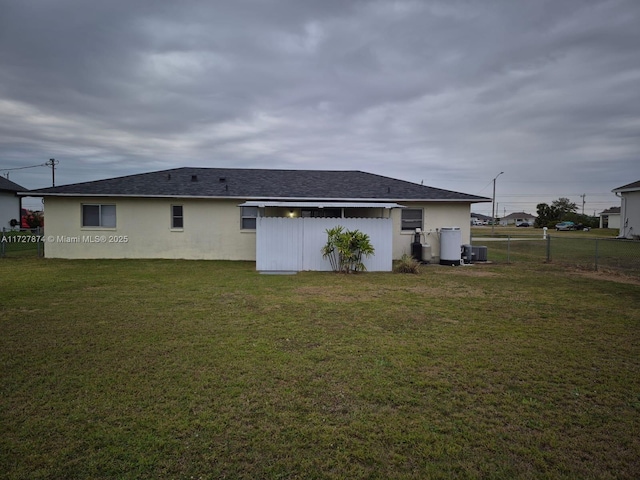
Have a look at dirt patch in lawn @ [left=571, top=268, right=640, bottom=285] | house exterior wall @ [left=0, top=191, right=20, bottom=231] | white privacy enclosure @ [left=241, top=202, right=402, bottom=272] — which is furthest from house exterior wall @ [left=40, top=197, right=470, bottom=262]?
house exterior wall @ [left=0, top=191, right=20, bottom=231]

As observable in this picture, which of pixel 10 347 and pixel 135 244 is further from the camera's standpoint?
pixel 135 244

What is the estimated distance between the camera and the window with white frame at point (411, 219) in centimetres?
1662

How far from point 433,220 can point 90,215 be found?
15.6 metres

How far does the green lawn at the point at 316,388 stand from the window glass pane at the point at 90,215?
9668 millimetres

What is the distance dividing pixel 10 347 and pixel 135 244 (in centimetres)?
1195

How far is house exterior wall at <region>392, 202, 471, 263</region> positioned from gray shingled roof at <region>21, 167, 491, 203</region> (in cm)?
51

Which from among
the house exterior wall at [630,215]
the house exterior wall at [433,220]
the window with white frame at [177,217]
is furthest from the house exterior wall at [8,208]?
the house exterior wall at [630,215]

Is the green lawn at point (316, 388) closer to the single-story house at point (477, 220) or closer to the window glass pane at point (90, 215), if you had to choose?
the window glass pane at point (90, 215)

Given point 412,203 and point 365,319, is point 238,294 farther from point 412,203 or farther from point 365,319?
point 412,203

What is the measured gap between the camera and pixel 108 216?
16172 mm

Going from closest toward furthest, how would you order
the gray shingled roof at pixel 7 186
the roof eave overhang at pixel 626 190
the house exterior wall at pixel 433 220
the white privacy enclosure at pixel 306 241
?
the white privacy enclosure at pixel 306 241 → the house exterior wall at pixel 433 220 → the roof eave overhang at pixel 626 190 → the gray shingled roof at pixel 7 186

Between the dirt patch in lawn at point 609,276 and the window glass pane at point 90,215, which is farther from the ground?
the window glass pane at point 90,215

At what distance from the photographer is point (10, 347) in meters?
4.89

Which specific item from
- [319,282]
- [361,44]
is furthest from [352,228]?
[361,44]
